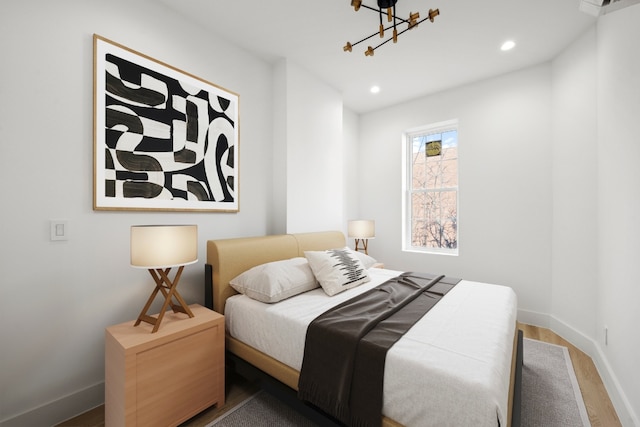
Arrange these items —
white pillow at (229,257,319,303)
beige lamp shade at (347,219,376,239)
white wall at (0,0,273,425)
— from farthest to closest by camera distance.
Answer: beige lamp shade at (347,219,376,239)
white pillow at (229,257,319,303)
white wall at (0,0,273,425)

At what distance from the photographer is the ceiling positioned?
7.27 feet

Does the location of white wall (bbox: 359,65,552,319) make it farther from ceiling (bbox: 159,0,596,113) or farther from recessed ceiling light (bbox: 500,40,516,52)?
recessed ceiling light (bbox: 500,40,516,52)

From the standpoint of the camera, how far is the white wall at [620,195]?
165 centimetres

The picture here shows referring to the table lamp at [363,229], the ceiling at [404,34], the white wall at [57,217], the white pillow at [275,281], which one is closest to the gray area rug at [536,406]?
the white pillow at [275,281]

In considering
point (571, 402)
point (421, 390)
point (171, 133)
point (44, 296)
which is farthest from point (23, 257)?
point (571, 402)

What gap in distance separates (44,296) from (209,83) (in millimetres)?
1940

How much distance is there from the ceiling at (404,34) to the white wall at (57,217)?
74 centimetres

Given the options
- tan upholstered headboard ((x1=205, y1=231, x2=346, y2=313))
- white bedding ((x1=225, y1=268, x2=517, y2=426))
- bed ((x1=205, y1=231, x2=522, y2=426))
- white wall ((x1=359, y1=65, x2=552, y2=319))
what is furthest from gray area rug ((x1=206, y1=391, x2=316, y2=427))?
white wall ((x1=359, y1=65, x2=552, y2=319))

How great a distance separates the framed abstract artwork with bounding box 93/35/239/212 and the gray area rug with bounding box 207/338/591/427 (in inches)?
60.0

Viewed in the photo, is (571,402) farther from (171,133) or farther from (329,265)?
(171,133)

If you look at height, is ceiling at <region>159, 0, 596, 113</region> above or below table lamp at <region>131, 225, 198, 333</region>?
above

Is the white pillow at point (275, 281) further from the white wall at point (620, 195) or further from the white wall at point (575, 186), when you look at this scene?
the white wall at point (575, 186)

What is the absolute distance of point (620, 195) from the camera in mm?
1918

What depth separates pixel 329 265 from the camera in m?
2.31
